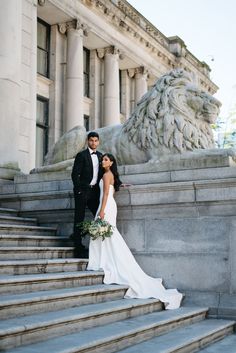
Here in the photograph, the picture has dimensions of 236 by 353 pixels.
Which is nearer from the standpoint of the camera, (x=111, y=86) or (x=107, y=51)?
(x=111, y=86)

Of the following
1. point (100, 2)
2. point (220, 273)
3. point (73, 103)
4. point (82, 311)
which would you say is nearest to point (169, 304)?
point (220, 273)

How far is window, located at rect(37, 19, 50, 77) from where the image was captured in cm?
2425

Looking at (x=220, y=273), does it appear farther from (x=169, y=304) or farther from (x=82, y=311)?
(x=82, y=311)

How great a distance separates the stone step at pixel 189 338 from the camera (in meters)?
6.20

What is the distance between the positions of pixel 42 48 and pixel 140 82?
29.0 feet

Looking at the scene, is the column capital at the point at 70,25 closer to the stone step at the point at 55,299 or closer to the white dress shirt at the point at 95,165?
the white dress shirt at the point at 95,165

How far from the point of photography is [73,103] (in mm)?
24047

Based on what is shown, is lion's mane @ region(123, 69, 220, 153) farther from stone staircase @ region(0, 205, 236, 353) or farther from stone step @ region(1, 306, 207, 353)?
stone step @ region(1, 306, 207, 353)

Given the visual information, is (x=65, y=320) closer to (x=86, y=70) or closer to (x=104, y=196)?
(x=104, y=196)

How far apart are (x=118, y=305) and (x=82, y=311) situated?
0.87 metres

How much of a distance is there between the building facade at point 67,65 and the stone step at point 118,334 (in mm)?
6677

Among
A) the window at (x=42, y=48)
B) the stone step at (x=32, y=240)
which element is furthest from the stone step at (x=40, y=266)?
the window at (x=42, y=48)

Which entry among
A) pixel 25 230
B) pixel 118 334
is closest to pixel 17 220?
pixel 25 230

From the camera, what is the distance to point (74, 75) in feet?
80.0
